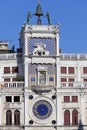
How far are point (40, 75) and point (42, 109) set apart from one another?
562cm

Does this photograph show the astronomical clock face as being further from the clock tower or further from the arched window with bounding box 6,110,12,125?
the arched window with bounding box 6,110,12,125

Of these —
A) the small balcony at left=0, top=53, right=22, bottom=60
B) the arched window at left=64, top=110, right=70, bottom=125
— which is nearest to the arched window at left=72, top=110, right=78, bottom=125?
the arched window at left=64, top=110, right=70, bottom=125

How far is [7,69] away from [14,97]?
6560 millimetres

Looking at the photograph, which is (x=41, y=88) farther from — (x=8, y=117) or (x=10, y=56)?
(x=10, y=56)

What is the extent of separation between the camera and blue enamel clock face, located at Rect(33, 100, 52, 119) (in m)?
108

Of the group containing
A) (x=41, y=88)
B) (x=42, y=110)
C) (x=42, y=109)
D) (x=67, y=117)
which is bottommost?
(x=67, y=117)

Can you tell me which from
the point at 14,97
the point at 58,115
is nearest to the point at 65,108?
the point at 58,115

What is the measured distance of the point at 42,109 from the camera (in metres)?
109

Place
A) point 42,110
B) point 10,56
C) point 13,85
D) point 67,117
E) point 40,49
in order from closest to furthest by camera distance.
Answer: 1. point 42,110
2. point 40,49
3. point 67,117
4. point 13,85
5. point 10,56

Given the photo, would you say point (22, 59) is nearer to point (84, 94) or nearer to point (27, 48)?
point (27, 48)

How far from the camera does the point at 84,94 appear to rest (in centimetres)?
10944

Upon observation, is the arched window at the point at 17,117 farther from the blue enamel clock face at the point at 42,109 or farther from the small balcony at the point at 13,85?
the small balcony at the point at 13,85

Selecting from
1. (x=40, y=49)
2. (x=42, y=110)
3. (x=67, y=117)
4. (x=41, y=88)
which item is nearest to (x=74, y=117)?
(x=67, y=117)

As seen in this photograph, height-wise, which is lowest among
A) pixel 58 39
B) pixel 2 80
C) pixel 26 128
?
pixel 26 128
